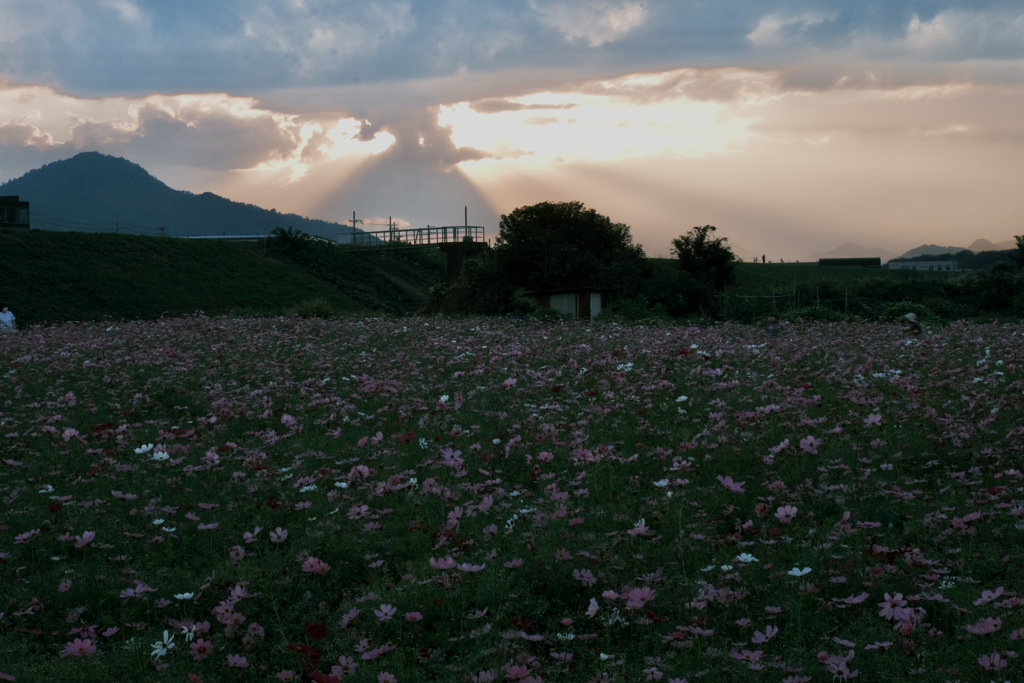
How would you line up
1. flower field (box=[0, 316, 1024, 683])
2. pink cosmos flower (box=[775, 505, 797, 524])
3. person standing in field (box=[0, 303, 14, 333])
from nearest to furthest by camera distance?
1. flower field (box=[0, 316, 1024, 683])
2. pink cosmos flower (box=[775, 505, 797, 524])
3. person standing in field (box=[0, 303, 14, 333])

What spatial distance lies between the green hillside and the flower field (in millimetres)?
23000

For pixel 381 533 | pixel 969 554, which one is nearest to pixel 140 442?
pixel 381 533

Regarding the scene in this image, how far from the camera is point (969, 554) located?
576cm

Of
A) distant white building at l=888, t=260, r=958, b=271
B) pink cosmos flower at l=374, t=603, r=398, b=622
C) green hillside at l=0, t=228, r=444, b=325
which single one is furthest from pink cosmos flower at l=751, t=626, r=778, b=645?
distant white building at l=888, t=260, r=958, b=271

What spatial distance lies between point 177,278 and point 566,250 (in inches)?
1030

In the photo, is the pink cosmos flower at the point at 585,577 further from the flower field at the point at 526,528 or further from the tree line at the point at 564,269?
the tree line at the point at 564,269

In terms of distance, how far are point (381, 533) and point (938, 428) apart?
5.85 m

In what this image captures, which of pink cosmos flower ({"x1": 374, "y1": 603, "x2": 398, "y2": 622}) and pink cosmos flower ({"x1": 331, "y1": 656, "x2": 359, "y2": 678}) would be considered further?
pink cosmos flower ({"x1": 374, "y1": 603, "x2": 398, "y2": 622})

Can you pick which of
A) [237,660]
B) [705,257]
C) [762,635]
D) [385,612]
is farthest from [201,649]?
[705,257]

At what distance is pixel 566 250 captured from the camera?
40.6m

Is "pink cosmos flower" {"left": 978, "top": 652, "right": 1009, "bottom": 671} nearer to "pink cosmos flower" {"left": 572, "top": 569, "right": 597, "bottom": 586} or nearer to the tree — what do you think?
"pink cosmos flower" {"left": 572, "top": 569, "right": 597, "bottom": 586}

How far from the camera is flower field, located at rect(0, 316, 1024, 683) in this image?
192 inches

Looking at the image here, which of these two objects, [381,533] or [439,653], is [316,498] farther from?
[439,653]

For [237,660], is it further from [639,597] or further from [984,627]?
[984,627]
